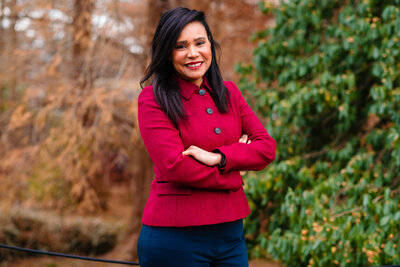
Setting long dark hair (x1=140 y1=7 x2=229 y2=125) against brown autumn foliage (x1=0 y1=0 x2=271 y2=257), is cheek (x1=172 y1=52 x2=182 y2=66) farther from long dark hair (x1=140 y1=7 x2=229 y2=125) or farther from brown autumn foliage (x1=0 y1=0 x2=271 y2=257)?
brown autumn foliage (x1=0 y1=0 x2=271 y2=257)

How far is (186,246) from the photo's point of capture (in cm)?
155

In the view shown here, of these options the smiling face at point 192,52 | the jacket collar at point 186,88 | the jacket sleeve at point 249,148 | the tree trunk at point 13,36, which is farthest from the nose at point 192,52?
the tree trunk at point 13,36

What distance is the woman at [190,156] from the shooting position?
1551 millimetres

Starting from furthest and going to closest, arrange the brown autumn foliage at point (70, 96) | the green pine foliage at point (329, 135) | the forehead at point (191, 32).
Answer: the brown autumn foliage at point (70, 96) < the green pine foliage at point (329, 135) < the forehead at point (191, 32)

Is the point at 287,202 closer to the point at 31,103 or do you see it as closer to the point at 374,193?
the point at 374,193

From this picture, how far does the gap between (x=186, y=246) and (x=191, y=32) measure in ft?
2.76

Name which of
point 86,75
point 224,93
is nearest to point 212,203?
point 224,93

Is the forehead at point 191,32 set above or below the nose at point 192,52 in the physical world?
above

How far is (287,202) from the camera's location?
123 inches

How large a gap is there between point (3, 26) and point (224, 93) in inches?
221

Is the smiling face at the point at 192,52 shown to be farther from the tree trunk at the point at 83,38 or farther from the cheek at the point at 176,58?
the tree trunk at the point at 83,38

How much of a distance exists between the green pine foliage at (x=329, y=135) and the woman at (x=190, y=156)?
1.39 metres

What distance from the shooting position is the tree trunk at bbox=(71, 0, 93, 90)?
17.0ft

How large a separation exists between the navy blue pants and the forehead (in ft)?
2.46
